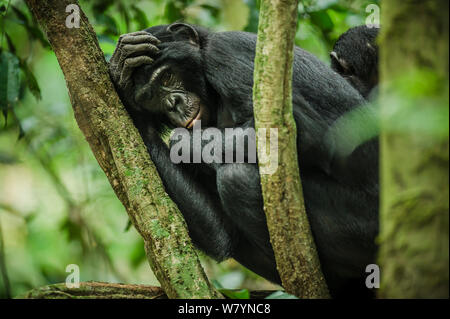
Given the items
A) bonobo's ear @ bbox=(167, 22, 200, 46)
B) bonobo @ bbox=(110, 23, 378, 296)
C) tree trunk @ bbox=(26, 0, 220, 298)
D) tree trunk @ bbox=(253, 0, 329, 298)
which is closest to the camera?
tree trunk @ bbox=(253, 0, 329, 298)

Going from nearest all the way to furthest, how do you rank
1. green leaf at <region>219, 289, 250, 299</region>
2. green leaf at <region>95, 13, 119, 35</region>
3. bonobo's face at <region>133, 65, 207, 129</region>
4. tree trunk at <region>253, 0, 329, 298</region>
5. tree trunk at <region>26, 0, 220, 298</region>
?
tree trunk at <region>253, 0, 329, 298</region> < green leaf at <region>219, 289, 250, 299</region> < tree trunk at <region>26, 0, 220, 298</region> < bonobo's face at <region>133, 65, 207, 129</region> < green leaf at <region>95, 13, 119, 35</region>

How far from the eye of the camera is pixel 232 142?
2.79m

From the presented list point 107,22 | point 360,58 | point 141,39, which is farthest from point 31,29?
point 360,58

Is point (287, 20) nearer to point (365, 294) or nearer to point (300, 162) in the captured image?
point (300, 162)

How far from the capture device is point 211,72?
10.1 feet

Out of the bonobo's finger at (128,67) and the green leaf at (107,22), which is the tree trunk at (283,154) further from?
the green leaf at (107,22)

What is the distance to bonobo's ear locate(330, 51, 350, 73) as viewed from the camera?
378 centimetres

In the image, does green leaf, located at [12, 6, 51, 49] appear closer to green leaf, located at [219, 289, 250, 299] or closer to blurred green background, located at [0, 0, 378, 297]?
blurred green background, located at [0, 0, 378, 297]

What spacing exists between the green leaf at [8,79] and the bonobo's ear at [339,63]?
7.43 ft

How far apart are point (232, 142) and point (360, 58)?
1473mm

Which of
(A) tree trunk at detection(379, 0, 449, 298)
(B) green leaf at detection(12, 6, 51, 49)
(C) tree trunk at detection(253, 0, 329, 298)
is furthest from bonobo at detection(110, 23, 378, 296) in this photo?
(A) tree trunk at detection(379, 0, 449, 298)

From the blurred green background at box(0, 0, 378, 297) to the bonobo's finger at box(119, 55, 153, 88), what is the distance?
642 mm

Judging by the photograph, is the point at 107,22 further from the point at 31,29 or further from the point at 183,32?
the point at 183,32

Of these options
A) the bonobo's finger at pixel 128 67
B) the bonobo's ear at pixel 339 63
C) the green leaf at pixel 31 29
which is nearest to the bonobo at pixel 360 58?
the bonobo's ear at pixel 339 63
